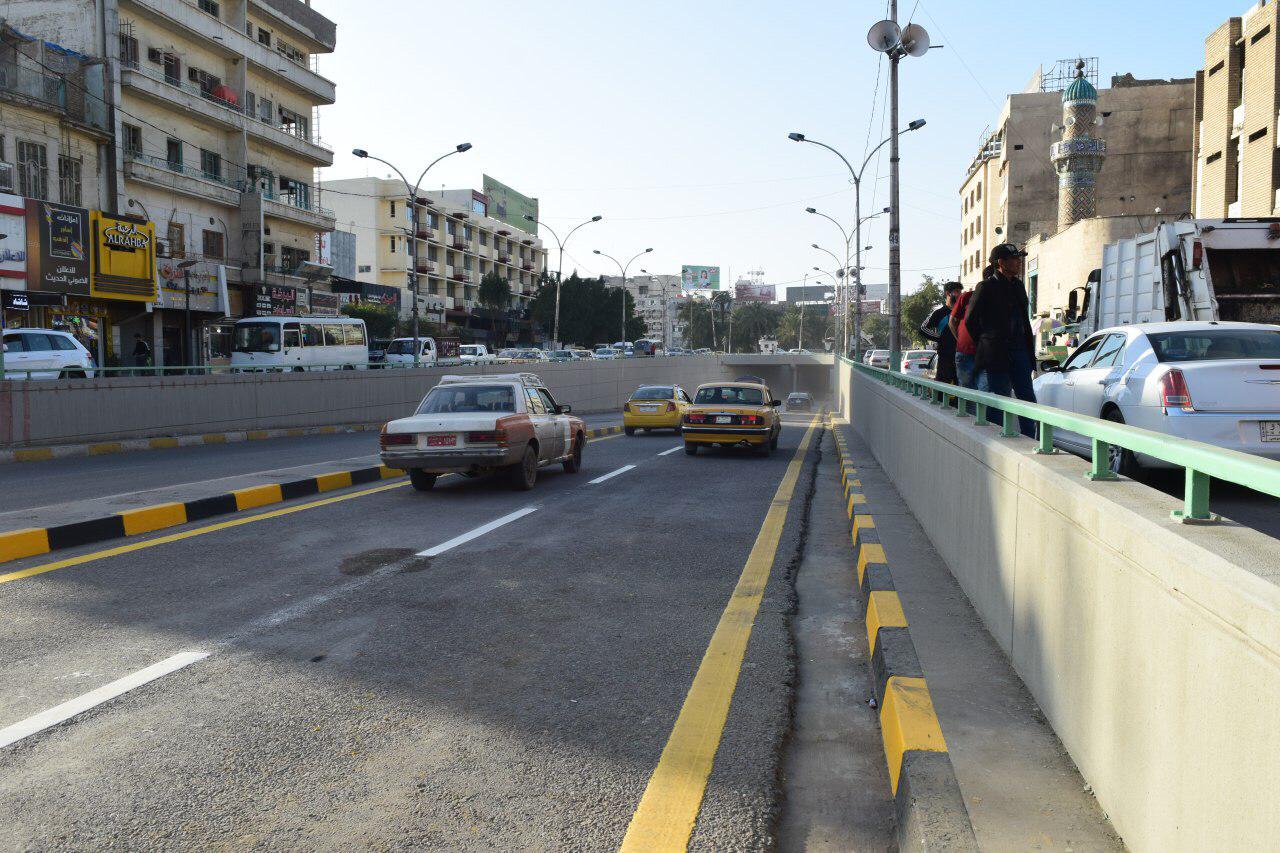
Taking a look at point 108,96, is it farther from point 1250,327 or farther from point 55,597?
point 1250,327

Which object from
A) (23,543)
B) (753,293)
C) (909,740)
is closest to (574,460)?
(23,543)

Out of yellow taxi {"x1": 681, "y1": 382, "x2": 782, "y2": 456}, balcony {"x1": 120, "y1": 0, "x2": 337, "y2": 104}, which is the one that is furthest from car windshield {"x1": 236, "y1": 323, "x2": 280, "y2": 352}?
yellow taxi {"x1": 681, "y1": 382, "x2": 782, "y2": 456}

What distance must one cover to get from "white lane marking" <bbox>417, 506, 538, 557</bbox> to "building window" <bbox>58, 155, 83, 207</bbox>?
28.1 metres

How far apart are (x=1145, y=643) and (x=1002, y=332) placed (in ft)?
22.5

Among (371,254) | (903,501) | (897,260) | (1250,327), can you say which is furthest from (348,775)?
(371,254)

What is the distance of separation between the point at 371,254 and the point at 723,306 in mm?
70631

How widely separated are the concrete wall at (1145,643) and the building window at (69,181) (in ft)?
111

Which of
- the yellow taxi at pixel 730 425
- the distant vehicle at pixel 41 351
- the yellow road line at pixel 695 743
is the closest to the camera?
the yellow road line at pixel 695 743

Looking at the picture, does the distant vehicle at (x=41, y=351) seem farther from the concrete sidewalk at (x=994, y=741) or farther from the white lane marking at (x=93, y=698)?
the concrete sidewalk at (x=994, y=741)

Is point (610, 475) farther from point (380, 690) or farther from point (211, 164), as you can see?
point (211, 164)

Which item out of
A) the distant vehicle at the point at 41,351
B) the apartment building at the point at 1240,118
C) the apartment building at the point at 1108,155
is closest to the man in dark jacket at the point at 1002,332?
the distant vehicle at the point at 41,351

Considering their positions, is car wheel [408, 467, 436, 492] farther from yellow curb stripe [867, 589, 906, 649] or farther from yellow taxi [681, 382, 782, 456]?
yellow curb stripe [867, 589, 906, 649]

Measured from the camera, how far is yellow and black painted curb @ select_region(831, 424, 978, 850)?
295cm

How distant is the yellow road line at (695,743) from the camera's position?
10.4 feet
